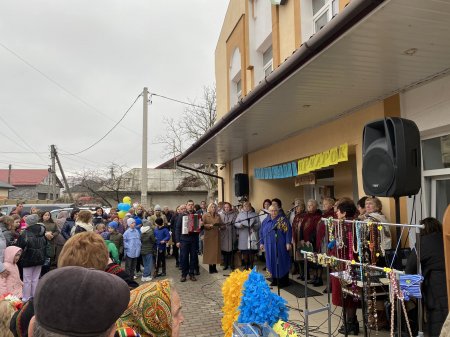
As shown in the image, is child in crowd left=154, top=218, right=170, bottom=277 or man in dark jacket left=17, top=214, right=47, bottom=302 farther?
child in crowd left=154, top=218, right=170, bottom=277

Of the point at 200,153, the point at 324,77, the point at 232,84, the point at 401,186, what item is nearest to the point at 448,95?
the point at 324,77

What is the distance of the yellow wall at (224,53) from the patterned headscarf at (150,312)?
37.9 ft

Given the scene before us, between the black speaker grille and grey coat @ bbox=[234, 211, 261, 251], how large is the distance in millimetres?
5554

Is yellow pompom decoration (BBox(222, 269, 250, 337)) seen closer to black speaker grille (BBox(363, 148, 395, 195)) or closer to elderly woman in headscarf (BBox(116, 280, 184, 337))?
elderly woman in headscarf (BBox(116, 280, 184, 337))

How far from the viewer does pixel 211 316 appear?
6.12 m

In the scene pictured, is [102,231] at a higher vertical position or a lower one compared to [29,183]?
lower

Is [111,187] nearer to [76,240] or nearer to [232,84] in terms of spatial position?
[232,84]

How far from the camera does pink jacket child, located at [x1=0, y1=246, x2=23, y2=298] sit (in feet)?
18.4

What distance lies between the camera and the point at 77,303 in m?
1.25

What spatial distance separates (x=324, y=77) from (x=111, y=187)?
103ft

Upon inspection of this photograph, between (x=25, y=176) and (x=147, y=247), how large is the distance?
62.4 m

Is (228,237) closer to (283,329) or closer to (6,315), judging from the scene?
(283,329)

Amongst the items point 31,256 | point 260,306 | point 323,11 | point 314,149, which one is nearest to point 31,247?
point 31,256

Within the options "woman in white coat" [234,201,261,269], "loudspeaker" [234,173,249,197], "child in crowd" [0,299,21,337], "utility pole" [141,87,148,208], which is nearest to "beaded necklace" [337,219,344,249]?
"child in crowd" [0,299,21,337]
